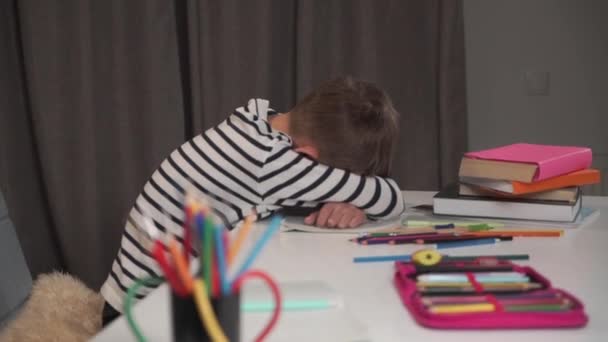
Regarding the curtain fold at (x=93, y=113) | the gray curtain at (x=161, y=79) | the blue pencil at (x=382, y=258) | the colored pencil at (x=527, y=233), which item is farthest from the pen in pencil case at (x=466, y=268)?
the curtain fold at (x=93, y=113)

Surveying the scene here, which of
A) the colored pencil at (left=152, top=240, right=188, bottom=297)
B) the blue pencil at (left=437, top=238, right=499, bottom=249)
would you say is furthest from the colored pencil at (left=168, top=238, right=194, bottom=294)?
the blue pencil at (left=437, top=238, right=499, bottom=249)

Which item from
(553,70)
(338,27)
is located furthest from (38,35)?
(553,70)

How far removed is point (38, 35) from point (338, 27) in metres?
0.97

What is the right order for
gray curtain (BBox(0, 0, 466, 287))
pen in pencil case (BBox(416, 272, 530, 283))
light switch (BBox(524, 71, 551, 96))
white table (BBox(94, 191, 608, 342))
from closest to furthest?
white table (BBox(94, 191, 608, 342)), pen in pencil case (BBox(416, 272, 530, 283)), gray curtain (BBox(0, 0, 466, 287)), light switch (BBox(524, 71, 551, 96))

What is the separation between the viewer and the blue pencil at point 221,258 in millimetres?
384

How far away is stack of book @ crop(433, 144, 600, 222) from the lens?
44.5 inches

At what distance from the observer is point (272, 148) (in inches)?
46.6

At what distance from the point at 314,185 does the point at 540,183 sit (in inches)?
15.0

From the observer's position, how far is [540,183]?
115 cm

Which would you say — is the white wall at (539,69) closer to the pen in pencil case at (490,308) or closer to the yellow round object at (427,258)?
the yellow round object at (427,258)

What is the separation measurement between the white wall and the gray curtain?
0.20 meters

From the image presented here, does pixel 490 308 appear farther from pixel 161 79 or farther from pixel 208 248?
pixel 161 79

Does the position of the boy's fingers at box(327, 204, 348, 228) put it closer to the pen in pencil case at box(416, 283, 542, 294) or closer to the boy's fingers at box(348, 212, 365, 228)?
the boy's fingers at box(348, 212, 365, 228)

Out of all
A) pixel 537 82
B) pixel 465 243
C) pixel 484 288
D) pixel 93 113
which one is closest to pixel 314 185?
pixel 465 243
